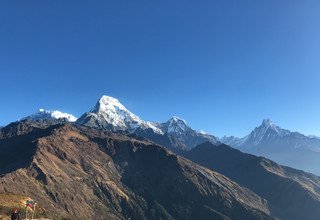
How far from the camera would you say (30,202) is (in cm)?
11675

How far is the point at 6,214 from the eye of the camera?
18275 cm

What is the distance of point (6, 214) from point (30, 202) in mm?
72798

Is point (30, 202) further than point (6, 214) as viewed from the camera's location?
No
